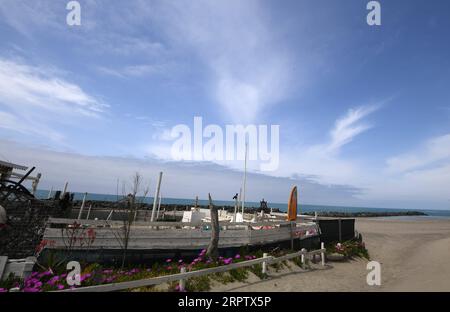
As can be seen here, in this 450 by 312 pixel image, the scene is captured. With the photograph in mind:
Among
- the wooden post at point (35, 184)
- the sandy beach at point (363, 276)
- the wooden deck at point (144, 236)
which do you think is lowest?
the sandy beach at point (363, 276)

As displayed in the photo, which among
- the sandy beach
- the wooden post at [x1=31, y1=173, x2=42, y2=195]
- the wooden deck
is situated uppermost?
the wooden post at [x1=31, y1=173, x2=42, y2=195]

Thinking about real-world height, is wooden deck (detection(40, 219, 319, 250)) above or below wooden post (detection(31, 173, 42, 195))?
below

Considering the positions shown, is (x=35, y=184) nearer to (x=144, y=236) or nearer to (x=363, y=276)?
(x=144, y=236)

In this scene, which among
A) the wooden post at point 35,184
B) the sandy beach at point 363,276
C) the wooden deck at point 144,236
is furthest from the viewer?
the wooden post at point 35,184

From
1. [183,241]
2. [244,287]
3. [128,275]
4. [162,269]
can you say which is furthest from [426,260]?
[128,275]

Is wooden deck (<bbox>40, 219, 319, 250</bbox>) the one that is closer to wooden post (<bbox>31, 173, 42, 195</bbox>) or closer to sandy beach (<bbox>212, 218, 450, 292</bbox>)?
sandy beach (<bbox>212, 218, 450, 292</bbox>)

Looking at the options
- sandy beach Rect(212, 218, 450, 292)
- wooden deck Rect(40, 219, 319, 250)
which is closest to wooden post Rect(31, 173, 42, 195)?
wooden deck Rect(40, 219, 319, 250)

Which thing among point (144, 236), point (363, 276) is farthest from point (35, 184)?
point (363, 276)

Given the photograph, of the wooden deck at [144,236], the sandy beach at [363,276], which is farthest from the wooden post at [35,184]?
the sandy beach at [363,276]

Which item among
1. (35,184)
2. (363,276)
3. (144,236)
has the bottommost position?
(363,276)

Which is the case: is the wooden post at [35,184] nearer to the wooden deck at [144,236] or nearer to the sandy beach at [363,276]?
the wooden deck at [144,236]

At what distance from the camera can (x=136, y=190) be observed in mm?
11406

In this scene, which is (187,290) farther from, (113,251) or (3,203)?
(3,203)
